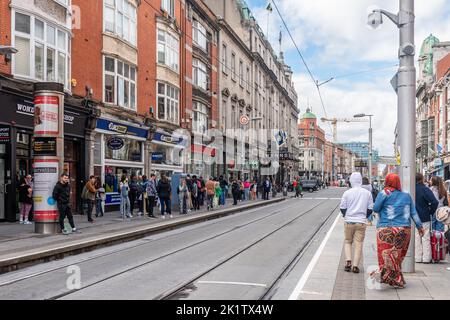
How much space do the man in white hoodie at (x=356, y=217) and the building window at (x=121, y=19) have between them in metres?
17.5

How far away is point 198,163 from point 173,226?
17.6 metres

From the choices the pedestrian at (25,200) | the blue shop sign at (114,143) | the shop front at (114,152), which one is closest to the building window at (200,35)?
the shop front at (114,152)

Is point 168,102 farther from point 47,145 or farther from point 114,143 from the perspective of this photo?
point 47,145

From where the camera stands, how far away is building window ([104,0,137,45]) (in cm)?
2356

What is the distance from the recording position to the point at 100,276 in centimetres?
889

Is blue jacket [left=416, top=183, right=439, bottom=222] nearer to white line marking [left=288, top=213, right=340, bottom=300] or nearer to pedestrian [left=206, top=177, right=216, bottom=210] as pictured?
white line marking [left=288, top=213, right=340, bottom=300]

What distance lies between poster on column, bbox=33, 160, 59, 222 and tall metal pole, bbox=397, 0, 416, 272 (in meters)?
9.41

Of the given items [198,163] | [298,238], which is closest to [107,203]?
[298,238]

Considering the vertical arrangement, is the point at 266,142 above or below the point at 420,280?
above

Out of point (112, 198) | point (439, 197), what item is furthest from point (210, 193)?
point (439, 197)

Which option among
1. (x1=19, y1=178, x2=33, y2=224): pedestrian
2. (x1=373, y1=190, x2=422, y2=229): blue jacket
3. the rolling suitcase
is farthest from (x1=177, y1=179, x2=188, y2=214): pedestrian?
(x1=373, y1=190, x2=422, y2=229): blue jacket
